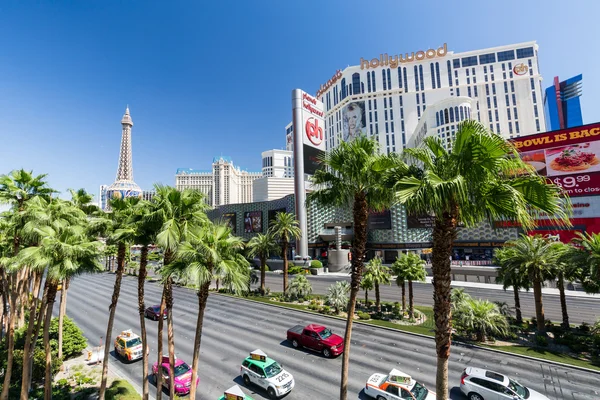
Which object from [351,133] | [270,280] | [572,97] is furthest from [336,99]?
[572,97]

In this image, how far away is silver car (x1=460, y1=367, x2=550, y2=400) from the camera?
1445 centimetres

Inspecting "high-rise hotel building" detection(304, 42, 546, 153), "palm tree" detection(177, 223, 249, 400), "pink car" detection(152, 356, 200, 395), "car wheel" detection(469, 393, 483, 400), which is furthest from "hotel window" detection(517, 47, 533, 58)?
"pink car" detection(152, 356, 200, 395)

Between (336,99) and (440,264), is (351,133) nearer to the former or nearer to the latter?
(336,99)

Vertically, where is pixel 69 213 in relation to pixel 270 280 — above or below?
above

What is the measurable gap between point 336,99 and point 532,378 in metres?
129

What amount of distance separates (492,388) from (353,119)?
11767 cm

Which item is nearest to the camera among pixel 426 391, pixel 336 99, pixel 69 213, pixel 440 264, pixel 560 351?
pixel 440 264

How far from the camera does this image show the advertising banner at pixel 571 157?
54.2 m

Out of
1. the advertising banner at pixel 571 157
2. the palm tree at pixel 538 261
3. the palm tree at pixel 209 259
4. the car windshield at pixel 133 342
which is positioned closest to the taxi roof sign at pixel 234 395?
the palm tree at pixel 209 259

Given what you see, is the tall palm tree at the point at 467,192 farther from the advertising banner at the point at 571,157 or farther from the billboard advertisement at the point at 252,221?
the billboard advertisement at the point at 252,221

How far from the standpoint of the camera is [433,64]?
118 m

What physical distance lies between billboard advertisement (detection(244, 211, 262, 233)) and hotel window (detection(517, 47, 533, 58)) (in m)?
113

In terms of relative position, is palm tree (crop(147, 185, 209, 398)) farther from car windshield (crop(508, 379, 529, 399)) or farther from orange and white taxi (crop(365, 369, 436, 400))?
car windshield (crop(508, 379, 529, 399))

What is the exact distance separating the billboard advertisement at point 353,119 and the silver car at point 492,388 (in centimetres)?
11060
